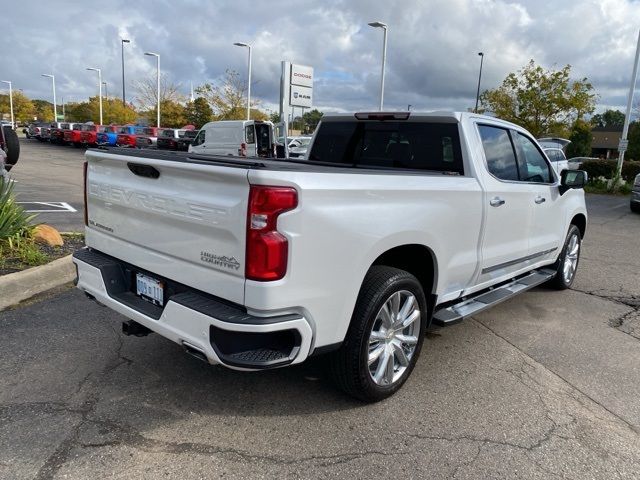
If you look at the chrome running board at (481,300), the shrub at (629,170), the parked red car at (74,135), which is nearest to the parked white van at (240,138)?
the chrome running board at (481,300)

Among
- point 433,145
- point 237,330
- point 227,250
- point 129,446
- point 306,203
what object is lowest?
point 129,446

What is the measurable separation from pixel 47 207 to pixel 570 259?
9132 millimetres

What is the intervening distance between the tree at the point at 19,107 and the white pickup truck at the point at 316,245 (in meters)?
87.9

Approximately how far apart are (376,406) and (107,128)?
117ft

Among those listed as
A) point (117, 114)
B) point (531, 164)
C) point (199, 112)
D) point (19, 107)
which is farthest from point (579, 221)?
point (19, 107)

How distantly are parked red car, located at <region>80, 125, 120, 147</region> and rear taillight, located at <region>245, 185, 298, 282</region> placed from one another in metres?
34.5

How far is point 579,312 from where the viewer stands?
5.37 m

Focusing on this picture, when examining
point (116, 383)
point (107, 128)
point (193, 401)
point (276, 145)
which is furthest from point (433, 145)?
point (107, 128)

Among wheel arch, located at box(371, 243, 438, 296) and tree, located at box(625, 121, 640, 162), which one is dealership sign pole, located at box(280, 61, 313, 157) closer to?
wheel arch, located at box(371, 243, 438, 296)

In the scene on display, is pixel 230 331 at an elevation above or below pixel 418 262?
below

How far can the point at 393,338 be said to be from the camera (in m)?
3.33

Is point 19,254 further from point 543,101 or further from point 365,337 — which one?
point 543,101

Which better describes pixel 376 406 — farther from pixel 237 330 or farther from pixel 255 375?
pixel 237 330

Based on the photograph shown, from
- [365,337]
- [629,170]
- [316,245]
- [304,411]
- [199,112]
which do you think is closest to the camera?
[316,245]
